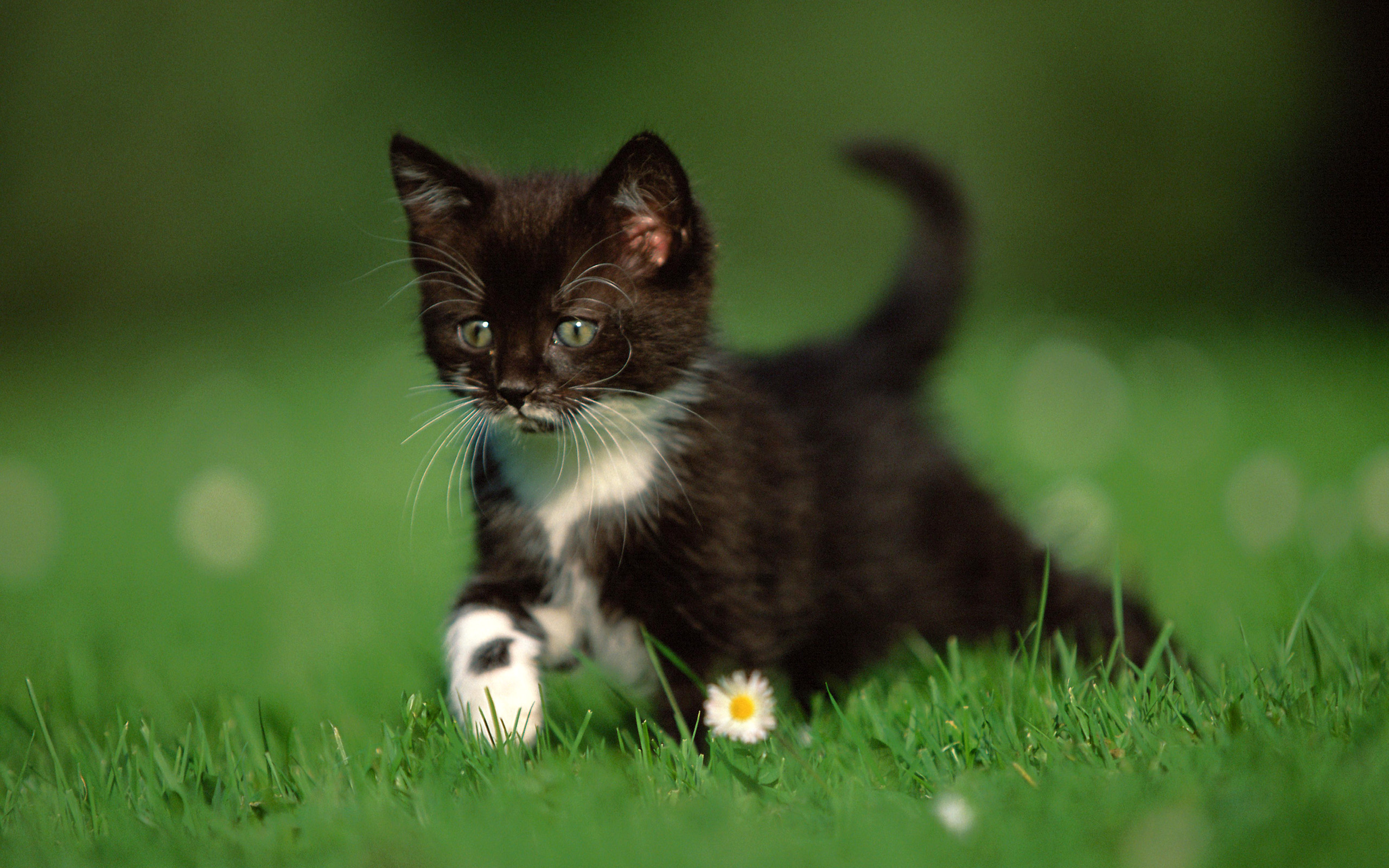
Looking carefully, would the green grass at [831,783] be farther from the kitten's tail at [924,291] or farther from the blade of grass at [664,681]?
the kitten's tail at [924,291]

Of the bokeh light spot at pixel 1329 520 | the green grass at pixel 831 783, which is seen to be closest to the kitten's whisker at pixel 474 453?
the green grass at pixel 831 783

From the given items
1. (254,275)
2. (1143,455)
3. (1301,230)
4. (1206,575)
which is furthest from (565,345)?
(254,275)

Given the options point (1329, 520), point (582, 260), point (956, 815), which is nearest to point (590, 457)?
point (582, 260)

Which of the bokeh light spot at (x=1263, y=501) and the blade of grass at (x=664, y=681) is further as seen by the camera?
the bokeh light spot at (x=1263, y=501)

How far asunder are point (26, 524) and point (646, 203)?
11.2 feet

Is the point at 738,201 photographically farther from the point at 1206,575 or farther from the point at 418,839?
the point at 418,839

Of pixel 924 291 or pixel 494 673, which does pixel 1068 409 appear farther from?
pixel 494 673

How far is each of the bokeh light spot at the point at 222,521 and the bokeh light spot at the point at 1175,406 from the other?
3178 millimetres

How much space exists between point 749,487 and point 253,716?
112 centimetres

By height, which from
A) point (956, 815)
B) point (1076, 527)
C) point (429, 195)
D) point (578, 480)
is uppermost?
point (429, 195)

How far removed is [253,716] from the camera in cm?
218

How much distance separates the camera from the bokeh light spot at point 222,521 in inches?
142

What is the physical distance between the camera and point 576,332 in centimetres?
196

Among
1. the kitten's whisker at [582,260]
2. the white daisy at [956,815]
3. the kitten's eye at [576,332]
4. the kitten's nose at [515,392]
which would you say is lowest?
the white daisy at [956,815]
